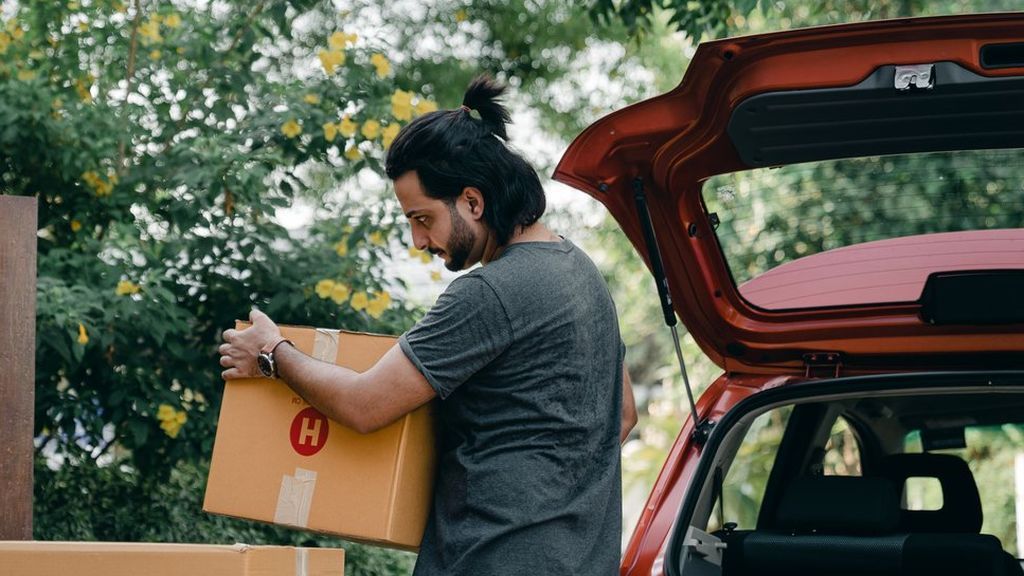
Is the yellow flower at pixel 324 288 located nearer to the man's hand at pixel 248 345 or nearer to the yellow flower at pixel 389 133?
the yellow flower at pixel 389 133

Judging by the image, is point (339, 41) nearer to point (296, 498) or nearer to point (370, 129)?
point (370, 129)

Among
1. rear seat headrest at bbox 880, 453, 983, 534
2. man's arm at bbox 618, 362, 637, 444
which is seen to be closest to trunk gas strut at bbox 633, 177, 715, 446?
man's arm at bbox 618, 362, 637, 444

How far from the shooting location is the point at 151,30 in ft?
13.5

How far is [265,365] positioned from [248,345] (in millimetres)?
64

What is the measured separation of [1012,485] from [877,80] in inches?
182

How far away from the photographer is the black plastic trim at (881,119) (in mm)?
2287

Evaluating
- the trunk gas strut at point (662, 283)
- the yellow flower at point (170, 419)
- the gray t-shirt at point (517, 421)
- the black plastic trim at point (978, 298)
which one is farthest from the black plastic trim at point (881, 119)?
the yellow flower at point (170, 419)

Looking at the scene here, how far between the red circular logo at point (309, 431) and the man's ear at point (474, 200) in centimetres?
47

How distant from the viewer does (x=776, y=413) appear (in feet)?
27.3

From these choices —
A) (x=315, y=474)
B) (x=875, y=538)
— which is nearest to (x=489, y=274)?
(x=315, y=474)

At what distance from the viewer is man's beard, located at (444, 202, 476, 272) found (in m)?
2.33

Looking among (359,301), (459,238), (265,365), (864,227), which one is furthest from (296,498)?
(864,227)

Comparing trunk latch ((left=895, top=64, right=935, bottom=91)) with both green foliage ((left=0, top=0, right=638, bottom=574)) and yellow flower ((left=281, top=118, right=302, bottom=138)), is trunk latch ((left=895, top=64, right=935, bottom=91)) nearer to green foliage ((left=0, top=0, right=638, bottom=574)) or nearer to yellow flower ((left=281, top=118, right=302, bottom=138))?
green foliage ((left=0, top=0, right=638, bottom=574))

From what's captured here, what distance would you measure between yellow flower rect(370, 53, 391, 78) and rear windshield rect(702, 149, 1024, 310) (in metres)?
1.22
